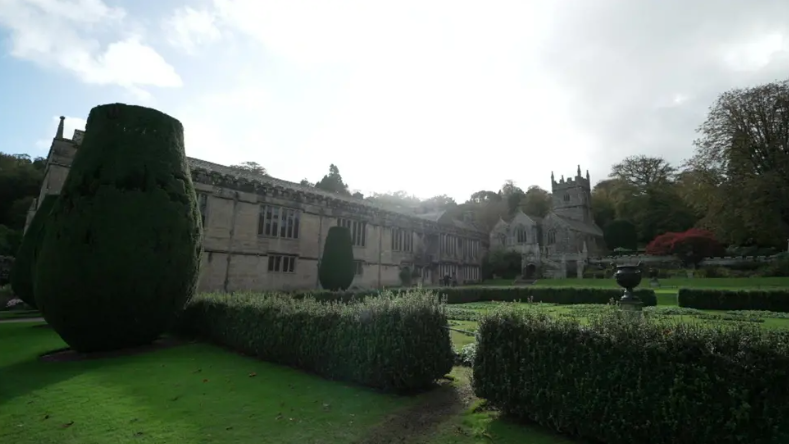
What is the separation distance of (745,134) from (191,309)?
1517 inches

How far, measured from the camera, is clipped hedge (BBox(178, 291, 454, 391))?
7418 mm

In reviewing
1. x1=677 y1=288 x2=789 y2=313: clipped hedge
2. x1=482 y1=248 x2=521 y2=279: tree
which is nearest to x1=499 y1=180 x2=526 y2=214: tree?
x1=482 y1=248 x2=521 y2=279: tree

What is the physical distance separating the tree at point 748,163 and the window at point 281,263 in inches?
1273

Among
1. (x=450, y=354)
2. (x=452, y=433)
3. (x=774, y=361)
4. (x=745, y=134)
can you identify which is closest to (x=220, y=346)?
(x=450, y=354)

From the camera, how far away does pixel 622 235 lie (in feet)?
210

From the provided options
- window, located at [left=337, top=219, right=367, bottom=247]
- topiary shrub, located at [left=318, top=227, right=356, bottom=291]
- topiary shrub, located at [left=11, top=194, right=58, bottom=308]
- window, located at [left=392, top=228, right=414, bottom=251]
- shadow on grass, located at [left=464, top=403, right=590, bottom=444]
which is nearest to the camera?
shadow on grass, located at [left=464, top=403, right=590, bottom=444]

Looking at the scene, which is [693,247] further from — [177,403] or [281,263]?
[177,403]

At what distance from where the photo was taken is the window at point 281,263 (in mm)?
27609

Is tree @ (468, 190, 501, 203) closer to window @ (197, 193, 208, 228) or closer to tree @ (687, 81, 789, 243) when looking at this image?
tree @ (687, 81, 789, 243)

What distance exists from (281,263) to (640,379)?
25694mm

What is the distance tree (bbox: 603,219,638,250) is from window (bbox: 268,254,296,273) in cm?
5517

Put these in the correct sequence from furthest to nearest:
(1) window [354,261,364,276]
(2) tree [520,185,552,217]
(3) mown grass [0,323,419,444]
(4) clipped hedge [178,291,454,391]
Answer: (2) tree [520,185,552,217] → (1) window [354,261,364,276] → (4) clipped hedge [178,291,454,391] → (3) mown grass [0,323,419,444]

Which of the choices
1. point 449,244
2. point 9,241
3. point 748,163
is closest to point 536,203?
point 449,244

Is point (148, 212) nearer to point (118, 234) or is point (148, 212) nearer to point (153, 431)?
point (118, 234)
